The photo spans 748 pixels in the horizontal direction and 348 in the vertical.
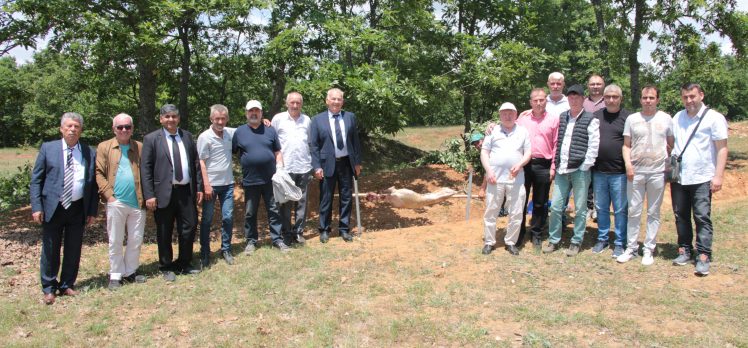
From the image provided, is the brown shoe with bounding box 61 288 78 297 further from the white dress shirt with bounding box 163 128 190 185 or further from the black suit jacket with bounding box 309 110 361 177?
the black suit jacket with bounding box 309 110 361 177

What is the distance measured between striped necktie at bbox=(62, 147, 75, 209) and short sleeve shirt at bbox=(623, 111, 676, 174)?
559 cm

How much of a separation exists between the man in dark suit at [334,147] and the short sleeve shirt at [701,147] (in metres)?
3.56

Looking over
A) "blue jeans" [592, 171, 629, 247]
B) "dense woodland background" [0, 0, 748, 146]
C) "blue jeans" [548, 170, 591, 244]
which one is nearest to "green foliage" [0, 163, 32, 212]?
"dense woodland background" [0, 0, 748, 146]

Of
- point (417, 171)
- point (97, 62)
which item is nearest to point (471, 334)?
point (97, 62)

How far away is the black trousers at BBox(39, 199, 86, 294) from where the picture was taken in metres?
4.84

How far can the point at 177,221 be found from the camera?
17.8 feet

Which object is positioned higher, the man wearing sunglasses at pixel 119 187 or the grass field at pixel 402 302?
the man wearing sunglasses at pixel 119 187

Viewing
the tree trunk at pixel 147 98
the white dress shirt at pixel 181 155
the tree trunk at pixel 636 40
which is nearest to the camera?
the white dress shirt at pixel 181 155

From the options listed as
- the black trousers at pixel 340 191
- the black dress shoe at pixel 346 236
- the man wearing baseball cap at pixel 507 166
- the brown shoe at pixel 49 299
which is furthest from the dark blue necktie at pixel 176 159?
the man wearing baseball cap at pixel 507 166

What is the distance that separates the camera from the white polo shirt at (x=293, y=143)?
20.2 ft

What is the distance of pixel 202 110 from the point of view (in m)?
10.4

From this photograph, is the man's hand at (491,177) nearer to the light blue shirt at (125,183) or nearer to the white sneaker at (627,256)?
the white sneaker at (627,256)

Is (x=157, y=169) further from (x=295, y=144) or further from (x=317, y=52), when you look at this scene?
(x=317, y=52)

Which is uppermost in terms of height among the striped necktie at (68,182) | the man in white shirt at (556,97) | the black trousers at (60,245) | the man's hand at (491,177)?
the man in white shirt at (556,97)
